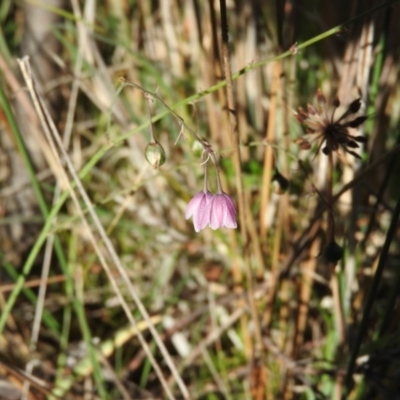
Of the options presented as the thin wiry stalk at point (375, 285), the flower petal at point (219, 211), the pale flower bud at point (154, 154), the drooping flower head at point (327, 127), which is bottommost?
the thin wiry stalk at point (375, 285)

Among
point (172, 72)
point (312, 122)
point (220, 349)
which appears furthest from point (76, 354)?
point (312, 122)

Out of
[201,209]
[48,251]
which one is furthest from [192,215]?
[48,251]

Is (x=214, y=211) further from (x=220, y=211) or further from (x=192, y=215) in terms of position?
(x=192, y=215)

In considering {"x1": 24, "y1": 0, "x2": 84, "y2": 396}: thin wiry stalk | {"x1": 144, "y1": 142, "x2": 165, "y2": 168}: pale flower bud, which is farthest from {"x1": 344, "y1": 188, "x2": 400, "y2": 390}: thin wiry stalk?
{"x1": 24, "y1": 0, "x2": 84, "y2": 396}: thin wiry stalk

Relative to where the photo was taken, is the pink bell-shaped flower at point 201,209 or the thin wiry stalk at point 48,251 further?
the thin wiry stalk at point 48,251

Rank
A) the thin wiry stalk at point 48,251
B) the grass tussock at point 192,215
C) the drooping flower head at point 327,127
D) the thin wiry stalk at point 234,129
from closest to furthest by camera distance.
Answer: the thin wiry stalk at point 234,129 → the drooping flower head at point 327,127 → the grass tussock at point 192,215 → the thin wiry stalk at point 48,251

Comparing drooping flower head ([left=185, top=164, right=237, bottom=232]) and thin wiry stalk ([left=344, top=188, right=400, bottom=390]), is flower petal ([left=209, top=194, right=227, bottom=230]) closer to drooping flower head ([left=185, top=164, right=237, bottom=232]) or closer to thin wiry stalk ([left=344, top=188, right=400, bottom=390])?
drooping flower head ([left=185, top=164, right=237, bottom=232])

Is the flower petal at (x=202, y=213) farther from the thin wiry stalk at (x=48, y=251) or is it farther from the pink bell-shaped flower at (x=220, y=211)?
the thin wiry stalk at (x=48, y=251)

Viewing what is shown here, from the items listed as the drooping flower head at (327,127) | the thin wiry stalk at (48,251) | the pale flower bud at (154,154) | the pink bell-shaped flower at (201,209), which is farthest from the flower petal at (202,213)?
the thin wiry stalk at (48,251)
